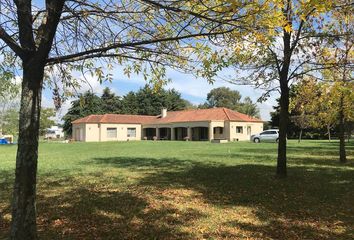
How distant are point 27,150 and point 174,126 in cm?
5452

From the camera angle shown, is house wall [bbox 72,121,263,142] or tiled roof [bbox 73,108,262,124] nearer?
house wall [bbox 72,121,263,142]

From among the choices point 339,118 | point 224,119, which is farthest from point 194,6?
point 224,119

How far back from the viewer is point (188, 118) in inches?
2269

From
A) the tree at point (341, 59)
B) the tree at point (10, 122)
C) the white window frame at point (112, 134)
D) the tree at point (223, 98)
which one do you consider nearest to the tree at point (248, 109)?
the tree at point (223, 98)

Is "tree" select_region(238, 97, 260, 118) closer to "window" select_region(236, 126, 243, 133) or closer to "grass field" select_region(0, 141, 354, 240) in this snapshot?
"window" select_region(236, 126, 243, 133)

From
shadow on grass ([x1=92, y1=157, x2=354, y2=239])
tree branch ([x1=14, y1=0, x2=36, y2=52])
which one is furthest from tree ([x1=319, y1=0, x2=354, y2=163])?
tree branch ([x1=14, y1=0, x2=36, y2=52])

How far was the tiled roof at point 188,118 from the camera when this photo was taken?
54.4 m

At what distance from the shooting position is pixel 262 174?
41.0 feet

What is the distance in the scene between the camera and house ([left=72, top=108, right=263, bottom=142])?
53750mm

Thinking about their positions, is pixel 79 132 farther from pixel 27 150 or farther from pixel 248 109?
pixel 27 150

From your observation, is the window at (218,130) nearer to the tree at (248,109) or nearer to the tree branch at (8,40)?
the tree at (248,109)

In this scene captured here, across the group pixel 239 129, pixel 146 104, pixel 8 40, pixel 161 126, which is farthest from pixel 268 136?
pixel 8 40

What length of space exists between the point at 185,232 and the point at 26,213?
2420 mm

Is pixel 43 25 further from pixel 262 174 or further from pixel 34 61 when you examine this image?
pixel 262 174
